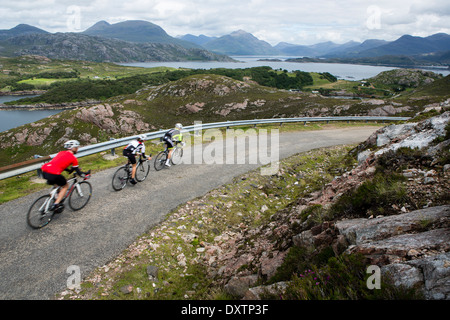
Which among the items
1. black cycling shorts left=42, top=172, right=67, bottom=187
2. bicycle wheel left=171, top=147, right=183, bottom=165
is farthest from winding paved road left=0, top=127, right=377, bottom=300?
bicycle wheel left=171, top=147, right=183, bottom=165

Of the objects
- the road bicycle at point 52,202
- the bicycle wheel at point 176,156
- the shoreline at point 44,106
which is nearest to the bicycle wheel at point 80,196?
the road bicycle at point 52,202

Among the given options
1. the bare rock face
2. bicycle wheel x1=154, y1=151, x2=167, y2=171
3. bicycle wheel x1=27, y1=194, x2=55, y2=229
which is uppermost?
the bare rock face

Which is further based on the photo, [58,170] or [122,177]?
[122,177]

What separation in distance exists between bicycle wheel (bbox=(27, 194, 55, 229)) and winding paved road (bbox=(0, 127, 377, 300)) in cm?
20

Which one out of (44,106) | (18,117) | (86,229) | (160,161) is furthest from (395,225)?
(44,106)

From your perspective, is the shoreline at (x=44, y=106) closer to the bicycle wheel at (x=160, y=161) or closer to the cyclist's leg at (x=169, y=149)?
the bicycle wheel at (x=160, y=161)

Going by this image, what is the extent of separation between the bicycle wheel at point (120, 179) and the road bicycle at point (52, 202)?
117cm

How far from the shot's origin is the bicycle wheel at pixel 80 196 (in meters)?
8.63

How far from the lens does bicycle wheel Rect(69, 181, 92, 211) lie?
863 centimetres

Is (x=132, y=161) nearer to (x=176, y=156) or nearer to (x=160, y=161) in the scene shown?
(x=160, y=161)

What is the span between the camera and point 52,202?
25.8ft

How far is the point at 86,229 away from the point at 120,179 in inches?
125

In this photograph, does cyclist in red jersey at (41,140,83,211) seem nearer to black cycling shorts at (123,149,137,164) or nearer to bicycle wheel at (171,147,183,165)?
black cycling shorts at (123,149,137,164)
